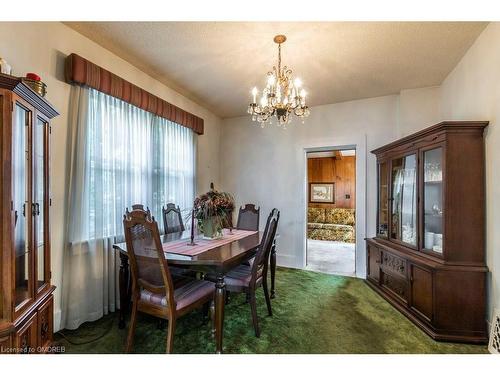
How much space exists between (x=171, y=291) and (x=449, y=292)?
7.64 ft

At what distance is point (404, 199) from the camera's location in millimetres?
2797

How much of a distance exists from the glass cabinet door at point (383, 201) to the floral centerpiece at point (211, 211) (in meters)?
2.07

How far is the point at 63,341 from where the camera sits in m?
1.92

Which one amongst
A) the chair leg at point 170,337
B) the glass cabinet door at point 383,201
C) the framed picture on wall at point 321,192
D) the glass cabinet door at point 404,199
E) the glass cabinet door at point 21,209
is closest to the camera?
the glass cabinet door at point 21,209

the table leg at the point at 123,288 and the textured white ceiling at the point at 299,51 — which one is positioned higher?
the textured white ceiling at the point at 299,51

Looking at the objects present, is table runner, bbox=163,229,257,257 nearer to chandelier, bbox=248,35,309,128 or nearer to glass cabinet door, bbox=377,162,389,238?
chandelier, bbox=248,35,309,128

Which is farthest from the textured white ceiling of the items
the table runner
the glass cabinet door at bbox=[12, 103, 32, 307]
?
the table runner

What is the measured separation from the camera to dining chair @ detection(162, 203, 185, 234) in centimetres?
298

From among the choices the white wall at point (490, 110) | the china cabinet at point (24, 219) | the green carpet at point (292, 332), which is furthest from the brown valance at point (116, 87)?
the white wall at point (490, 110)

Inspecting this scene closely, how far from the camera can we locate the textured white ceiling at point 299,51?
2037mm

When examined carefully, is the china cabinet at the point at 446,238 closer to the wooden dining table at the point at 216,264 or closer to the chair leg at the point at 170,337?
the wooden dining table at the point at 216,264
